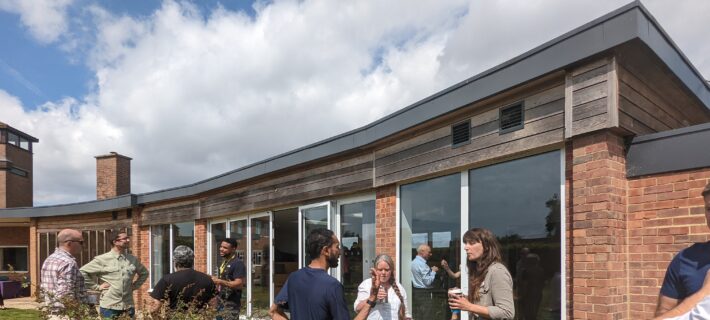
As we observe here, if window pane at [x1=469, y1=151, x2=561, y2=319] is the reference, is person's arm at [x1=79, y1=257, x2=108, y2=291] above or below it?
below

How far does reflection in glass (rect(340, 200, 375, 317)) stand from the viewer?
20.5ft

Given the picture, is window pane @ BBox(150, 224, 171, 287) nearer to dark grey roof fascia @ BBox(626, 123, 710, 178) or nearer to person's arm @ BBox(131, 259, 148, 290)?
person's arm @ BBox(131, 259, 148, 290)

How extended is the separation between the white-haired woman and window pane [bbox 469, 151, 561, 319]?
44.1 inches

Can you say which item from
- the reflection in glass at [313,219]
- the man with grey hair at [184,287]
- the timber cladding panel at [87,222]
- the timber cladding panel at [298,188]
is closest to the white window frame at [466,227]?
the timber cladding panel at [298,188]

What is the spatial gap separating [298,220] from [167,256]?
5671 mm

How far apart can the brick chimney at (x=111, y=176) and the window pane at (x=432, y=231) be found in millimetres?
14472

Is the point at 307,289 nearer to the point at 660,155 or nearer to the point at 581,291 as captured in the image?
the point at 581,291

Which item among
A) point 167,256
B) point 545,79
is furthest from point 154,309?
point 167,256

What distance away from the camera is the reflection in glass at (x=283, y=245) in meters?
8.09

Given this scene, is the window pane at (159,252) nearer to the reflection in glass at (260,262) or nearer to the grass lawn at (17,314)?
the grass lawn at (17,314)

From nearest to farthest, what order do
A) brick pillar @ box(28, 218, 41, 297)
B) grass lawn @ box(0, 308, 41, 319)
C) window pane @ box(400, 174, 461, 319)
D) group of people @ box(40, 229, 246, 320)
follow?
group of people @ box(40, 229, 246, 320)
window pane @ box(400, 174, 461, 319)
grass lawn @ box(0, 308, 41, 319)
brick pillar @ box(28, 218, 41, 297)

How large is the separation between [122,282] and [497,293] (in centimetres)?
413

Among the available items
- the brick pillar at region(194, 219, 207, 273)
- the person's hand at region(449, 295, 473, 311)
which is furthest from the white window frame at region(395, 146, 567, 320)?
the brick pillar at region(194, 219, 207, 273)

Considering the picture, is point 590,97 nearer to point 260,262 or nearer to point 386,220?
point 386,220
